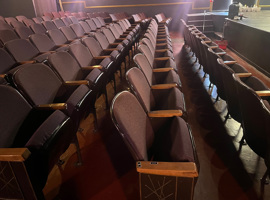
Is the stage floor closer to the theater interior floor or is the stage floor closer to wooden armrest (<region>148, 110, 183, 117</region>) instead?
the theater interior floor

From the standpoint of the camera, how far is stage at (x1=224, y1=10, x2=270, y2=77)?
162 cm

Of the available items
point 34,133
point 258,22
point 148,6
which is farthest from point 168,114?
point 148,6

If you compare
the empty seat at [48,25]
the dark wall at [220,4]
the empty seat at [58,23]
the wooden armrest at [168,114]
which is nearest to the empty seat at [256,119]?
the wooden armrest at [168,114]

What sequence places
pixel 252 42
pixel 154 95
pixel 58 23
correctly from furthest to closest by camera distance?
pixel 58 23, pixel 252 42, pixel 154 95

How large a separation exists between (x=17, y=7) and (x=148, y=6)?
98.8 inches

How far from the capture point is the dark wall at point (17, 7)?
121 inches

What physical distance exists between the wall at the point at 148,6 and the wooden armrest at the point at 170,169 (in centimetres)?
434

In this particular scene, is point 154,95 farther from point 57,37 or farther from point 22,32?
point 22,32

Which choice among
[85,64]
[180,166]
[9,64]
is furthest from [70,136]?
[9,64]

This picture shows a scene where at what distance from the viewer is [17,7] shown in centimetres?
309

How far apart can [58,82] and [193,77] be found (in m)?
1.11

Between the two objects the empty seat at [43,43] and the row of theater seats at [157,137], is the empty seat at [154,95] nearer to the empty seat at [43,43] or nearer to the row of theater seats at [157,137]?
the row of theater seats at [157,137]

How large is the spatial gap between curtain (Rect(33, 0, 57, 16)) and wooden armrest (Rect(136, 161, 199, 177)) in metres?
3.47

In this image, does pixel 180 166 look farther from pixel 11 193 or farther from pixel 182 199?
pixel 11 193
